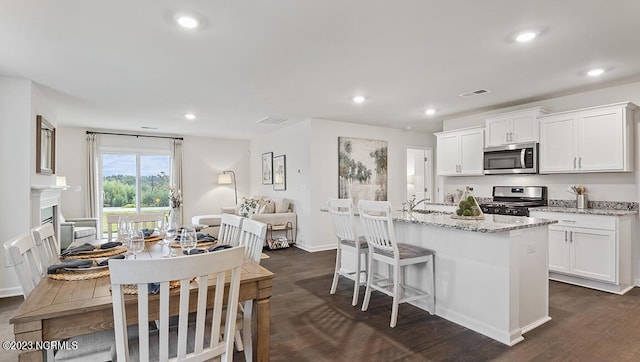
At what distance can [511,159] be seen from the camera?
4824 mm

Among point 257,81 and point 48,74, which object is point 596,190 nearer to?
point 257,81

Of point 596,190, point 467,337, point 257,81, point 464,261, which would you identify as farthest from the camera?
point 596,190

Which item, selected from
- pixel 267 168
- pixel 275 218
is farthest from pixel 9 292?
pixel 267 168

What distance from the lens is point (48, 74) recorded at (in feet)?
11.6

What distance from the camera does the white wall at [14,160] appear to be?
12.1 ft

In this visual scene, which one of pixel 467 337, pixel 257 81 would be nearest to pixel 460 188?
pixel 467 337

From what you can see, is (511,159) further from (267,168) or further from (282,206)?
(267,168)

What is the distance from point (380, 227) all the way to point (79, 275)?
2.22 meters

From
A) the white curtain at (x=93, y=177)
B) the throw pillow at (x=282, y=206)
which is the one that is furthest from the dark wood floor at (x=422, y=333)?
the white curtain at (x=93, y=177)

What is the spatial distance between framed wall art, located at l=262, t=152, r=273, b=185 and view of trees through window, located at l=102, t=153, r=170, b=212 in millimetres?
2369

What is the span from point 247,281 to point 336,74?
263cm

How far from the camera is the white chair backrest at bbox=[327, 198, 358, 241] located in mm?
3418

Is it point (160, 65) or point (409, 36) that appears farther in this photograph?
point (160, 65)

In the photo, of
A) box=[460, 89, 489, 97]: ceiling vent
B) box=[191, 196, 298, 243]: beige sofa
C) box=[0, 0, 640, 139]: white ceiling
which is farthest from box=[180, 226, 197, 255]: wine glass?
box=[191, 196, 298, 243]: beige sofa
